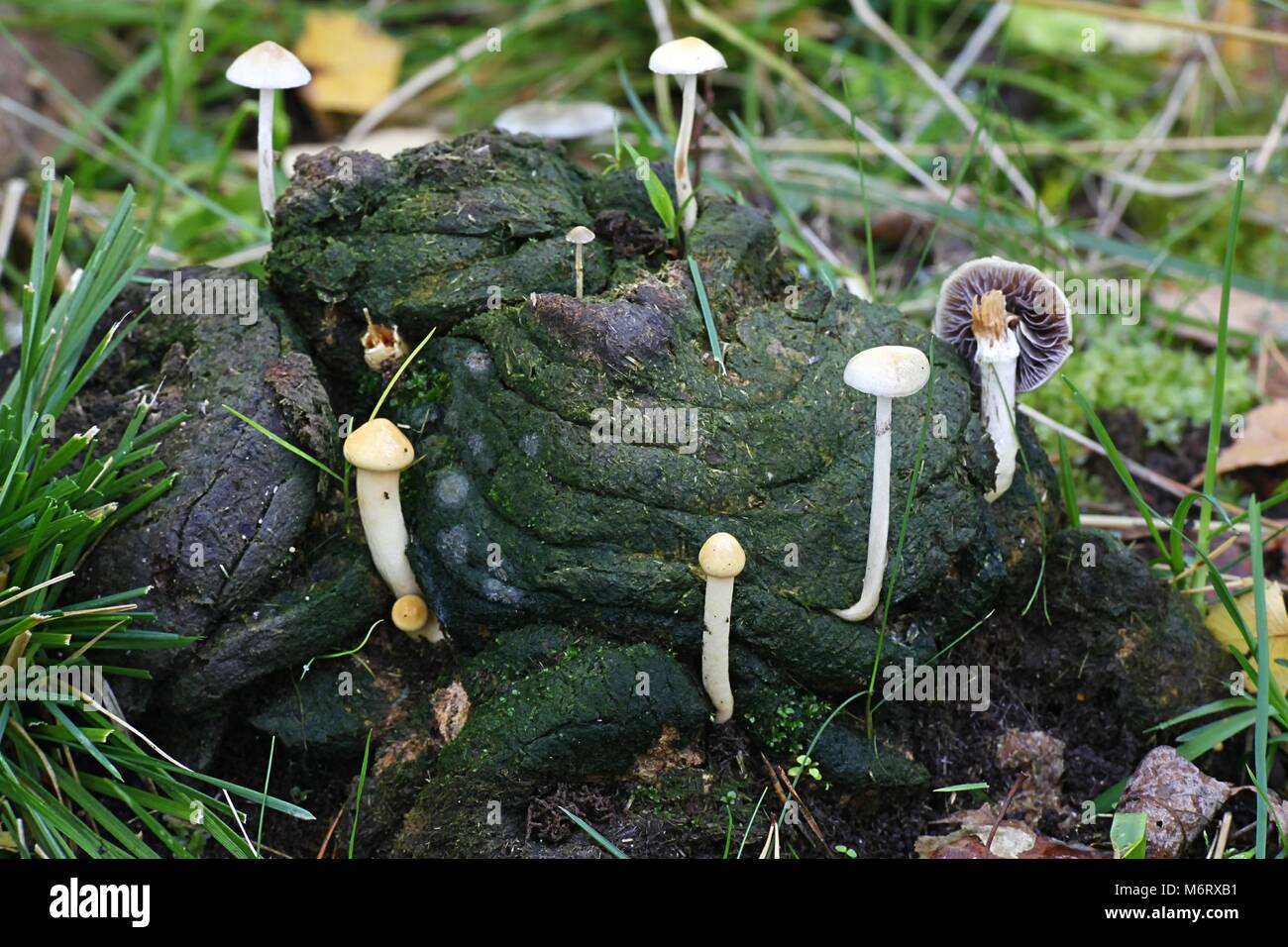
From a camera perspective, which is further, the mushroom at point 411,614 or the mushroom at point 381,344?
the mushroom at point 381,344

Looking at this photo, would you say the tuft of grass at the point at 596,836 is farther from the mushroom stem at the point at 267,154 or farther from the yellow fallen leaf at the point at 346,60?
the yellow fallen leaf at the point at 346,60

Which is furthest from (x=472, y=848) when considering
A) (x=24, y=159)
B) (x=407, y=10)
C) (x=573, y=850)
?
(x=407, y=10)

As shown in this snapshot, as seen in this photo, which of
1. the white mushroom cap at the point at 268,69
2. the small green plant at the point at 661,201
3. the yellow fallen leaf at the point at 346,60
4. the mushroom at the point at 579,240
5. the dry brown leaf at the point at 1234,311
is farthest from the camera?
the yellow fallen leaf at the point at 346,60

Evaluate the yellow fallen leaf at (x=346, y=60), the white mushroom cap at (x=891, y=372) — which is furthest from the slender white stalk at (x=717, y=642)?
the yellow fallen leaf at (x=346, y=60)

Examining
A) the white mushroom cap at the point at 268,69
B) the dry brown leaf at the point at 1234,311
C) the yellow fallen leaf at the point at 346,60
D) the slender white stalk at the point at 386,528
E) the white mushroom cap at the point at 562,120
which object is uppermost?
the yellow fallen leaf at the point at 346,60

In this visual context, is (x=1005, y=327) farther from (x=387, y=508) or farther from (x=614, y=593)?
(x=387, y=508)

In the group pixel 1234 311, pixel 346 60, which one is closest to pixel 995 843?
pixel 1234 311

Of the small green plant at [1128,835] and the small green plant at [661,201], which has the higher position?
the small green plant at [661,201]
